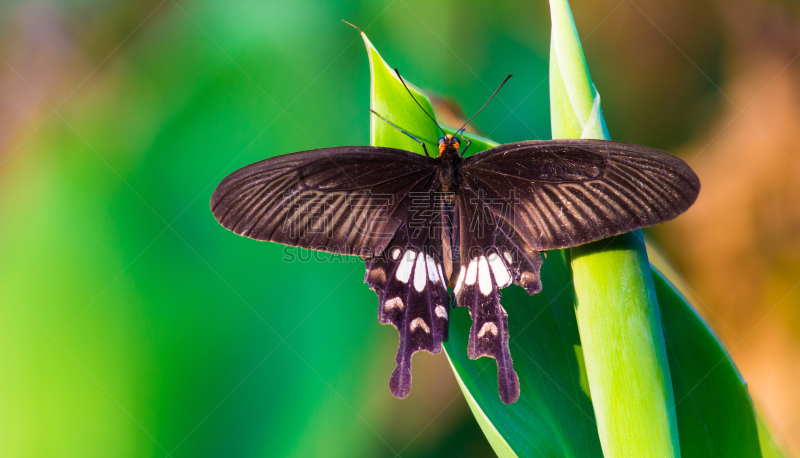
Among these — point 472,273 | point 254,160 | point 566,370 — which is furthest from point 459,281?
point 254,160

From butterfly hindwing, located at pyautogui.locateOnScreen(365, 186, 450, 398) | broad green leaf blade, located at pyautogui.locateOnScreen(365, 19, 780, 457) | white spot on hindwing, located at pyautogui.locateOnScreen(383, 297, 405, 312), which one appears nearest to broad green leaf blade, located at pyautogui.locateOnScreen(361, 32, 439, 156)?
broad green leaf blade, located at pyautogui.locateOnScreen(365, 19, 780, 457)

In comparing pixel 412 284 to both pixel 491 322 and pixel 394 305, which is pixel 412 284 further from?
pixel 491 322

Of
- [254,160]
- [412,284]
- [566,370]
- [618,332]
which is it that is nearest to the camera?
[618,332]

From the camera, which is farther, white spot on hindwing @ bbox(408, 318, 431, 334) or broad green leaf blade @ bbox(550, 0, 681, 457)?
white spot on hindwing @ bbox(408, 318, 431, 334)

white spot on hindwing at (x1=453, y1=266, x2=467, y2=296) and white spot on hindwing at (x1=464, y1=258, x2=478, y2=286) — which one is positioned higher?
white spot on hindwing at (x1=464, y1=258, x2=478, y2=286)

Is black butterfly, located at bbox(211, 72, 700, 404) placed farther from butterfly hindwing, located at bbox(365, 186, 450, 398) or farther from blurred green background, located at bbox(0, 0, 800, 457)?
blurred green background, located at bbox(0, 0, 800, 457)

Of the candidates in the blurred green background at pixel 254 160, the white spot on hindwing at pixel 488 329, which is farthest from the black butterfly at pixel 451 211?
the blurred green background at pixel 254 160

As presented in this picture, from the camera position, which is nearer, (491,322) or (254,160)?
(491,322)
